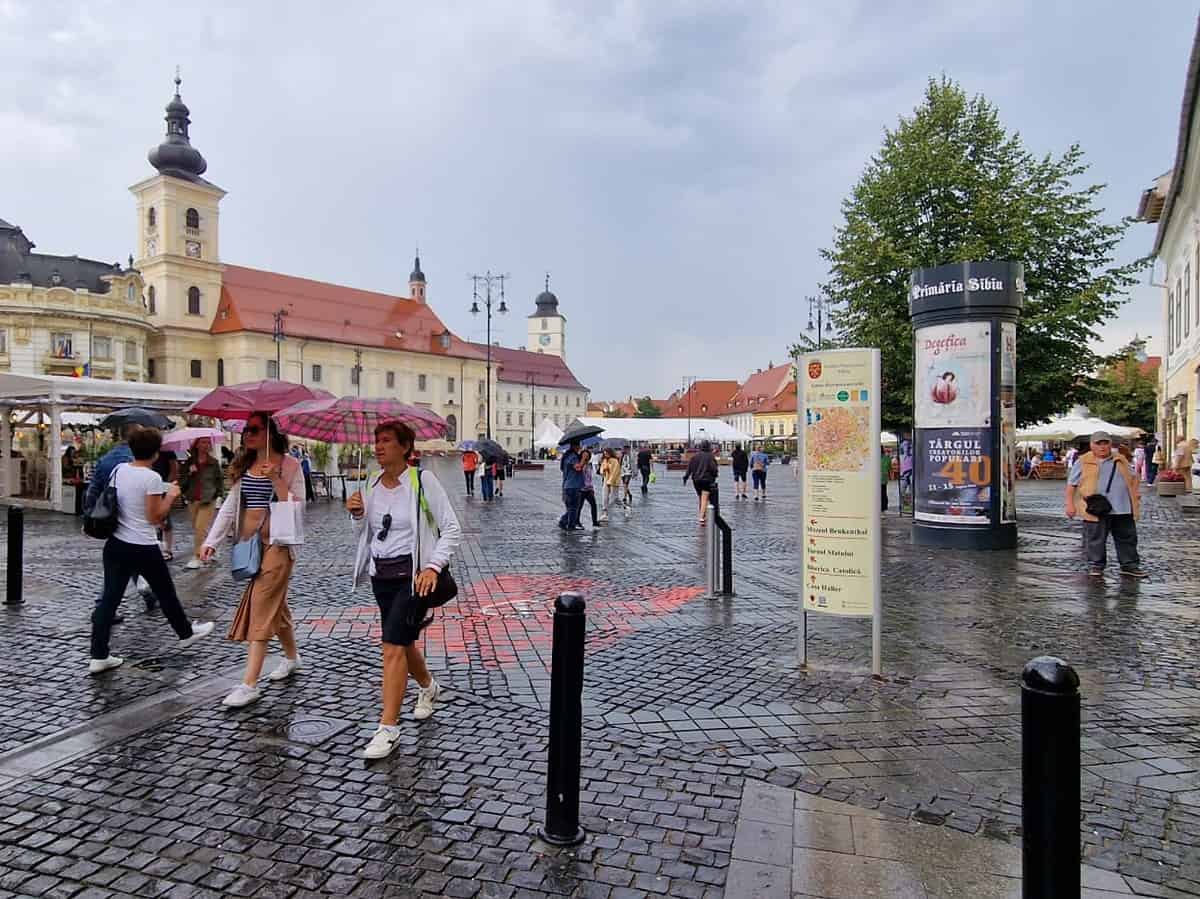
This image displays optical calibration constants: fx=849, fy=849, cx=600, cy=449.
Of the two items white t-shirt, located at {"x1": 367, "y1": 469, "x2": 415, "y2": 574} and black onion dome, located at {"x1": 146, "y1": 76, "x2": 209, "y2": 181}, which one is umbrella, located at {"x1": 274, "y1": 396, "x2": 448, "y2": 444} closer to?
white t-shirt, located at {"x1": 367, "y1": 469, "x2": 415, "y2": 574}

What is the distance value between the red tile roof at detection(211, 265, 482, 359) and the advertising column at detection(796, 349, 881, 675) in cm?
7164

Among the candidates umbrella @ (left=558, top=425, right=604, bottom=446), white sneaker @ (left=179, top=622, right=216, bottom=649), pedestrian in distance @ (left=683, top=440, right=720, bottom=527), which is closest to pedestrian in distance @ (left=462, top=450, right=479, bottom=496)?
umbrella @ (left=558, top=425, right=604, bottom=446)

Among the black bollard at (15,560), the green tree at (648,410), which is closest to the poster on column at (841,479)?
the black bollard at (15,560)

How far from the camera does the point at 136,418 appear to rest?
1505cm

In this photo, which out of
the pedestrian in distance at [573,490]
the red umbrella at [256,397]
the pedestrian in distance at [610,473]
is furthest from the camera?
the pedestrian in distance at [610,473]

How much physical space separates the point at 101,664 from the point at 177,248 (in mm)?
82329

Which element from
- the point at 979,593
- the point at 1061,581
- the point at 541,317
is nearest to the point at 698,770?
the point at 979,593

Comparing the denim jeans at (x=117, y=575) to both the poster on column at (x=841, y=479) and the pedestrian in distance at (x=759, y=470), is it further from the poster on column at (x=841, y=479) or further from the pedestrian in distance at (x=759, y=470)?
the pedestrian in distance at (x=759, y=470)

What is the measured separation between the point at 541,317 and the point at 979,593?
140 meters

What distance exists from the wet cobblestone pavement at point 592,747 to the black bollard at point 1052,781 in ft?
3.02

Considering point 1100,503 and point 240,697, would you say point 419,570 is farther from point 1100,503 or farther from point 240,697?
point 1100,503

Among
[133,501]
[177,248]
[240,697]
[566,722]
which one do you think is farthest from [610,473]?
[177,248]

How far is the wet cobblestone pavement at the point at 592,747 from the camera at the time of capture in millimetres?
3424

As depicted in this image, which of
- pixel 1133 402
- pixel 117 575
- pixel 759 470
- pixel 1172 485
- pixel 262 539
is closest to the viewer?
pixel 262 539
